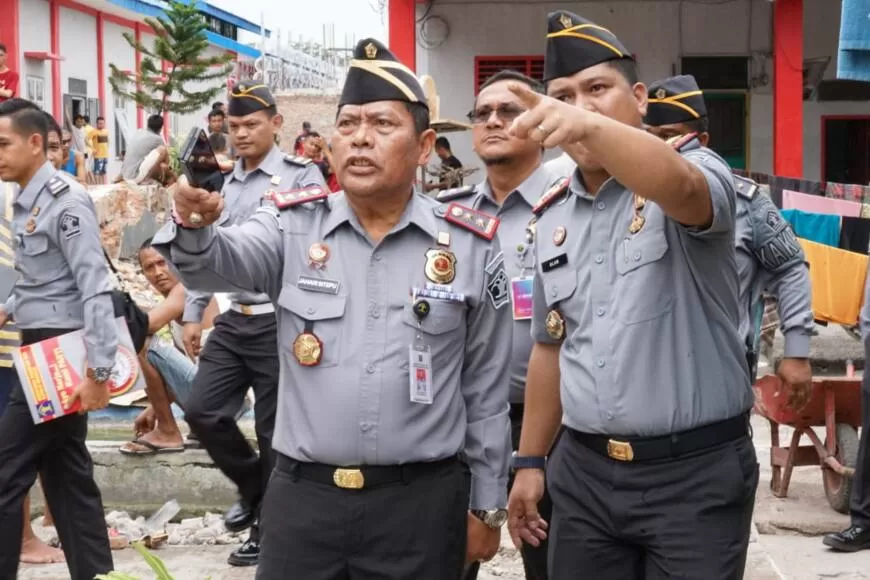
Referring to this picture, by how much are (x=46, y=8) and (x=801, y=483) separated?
92.7 feet

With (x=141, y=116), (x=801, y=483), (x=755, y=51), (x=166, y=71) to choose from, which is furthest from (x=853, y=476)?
(x=141, y=116)

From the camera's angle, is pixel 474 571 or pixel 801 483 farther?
pixel 801 483

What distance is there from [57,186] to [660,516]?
337 centimetres

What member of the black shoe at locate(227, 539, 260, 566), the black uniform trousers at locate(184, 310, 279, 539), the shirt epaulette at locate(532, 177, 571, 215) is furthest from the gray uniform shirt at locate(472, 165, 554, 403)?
the black shoe at locate(227, 539, 260, 566)

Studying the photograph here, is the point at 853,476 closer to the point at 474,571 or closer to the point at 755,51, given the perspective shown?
the point at 474,571

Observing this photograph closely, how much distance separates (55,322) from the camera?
5.76 m

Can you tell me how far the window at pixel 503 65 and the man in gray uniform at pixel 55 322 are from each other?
988 centimetres

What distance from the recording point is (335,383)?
3.62 m

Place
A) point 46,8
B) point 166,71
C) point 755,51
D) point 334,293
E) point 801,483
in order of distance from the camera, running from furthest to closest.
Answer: point 166,71
point 46,8
point 755,51
point 801,483
point 334,293

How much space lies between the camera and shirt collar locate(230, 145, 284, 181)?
7071 millimetres

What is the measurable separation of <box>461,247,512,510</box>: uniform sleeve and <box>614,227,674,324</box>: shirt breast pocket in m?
0.53

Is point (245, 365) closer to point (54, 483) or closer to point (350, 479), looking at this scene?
point (54, 483)

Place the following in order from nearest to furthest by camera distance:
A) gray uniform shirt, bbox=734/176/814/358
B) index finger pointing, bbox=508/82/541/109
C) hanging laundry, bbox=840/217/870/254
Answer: index finger pointing, bbox=508/82/541/109 < gray uniform shirt, bbox=734/176/814/358 < hanging laundry, bbox=840/217/870/254

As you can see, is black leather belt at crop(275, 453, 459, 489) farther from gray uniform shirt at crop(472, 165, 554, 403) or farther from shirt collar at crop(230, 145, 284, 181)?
shirt collar at crop(230, 145, 284, 181)
